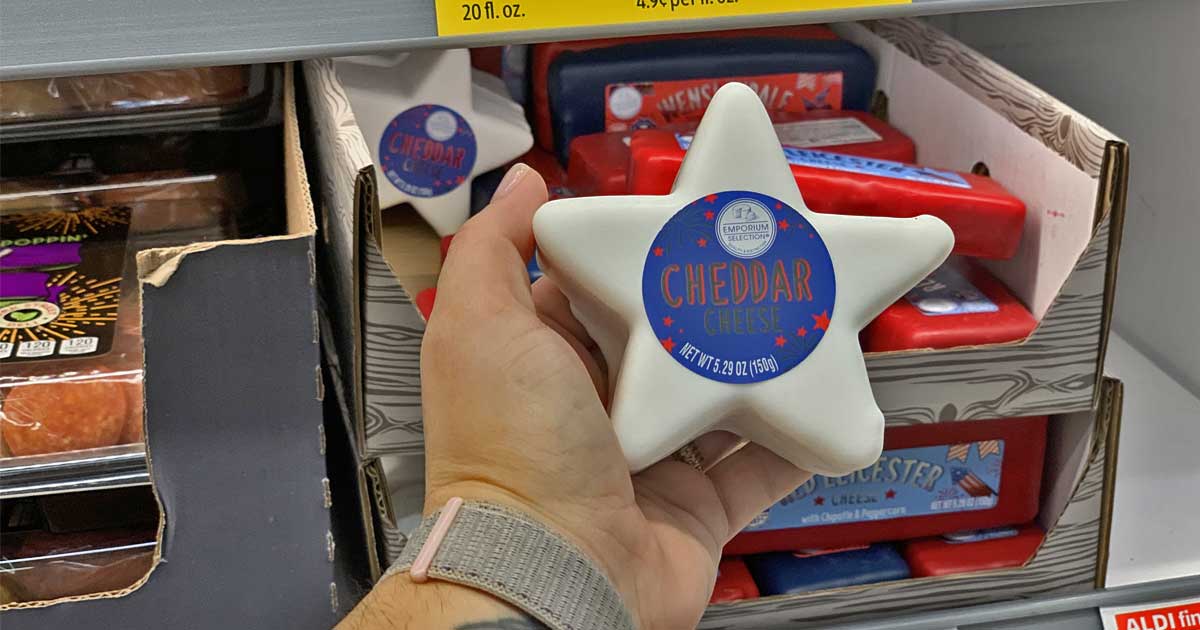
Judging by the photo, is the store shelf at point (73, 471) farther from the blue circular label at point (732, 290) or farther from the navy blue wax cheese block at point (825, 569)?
the navy blue wax cheese block at point (825, 569)

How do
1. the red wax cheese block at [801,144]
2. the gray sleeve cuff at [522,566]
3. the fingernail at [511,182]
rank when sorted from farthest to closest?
the red wax cheese block at [801,144] → the fingernail at [511,182] → the gray sleeve cuff at [522,566]

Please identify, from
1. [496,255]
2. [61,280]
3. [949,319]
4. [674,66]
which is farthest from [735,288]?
[61,280]

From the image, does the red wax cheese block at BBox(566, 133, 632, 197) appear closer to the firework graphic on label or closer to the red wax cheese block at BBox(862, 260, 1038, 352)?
the red wax cheese block at BBox(862, 260, 1038, 352)

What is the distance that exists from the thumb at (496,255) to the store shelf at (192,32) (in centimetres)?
12

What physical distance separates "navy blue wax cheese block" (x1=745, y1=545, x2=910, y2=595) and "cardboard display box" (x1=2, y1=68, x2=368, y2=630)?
1.17 feet

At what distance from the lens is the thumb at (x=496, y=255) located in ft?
2.19

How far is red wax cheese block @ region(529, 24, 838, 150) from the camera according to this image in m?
1.11

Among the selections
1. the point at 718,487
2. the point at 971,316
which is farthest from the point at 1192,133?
the point at 718,487

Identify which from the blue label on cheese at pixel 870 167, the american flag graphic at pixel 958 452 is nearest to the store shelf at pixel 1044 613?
the american flag graphic at pixel 958 452

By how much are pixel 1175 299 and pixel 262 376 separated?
941 mm

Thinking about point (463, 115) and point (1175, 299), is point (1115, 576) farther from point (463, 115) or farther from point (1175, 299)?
point (463, 115)

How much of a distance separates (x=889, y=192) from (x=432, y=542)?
0.46 metres

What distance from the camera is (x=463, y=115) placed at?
3.29 ft

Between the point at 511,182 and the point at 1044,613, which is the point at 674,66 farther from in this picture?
the point at 1044,613
